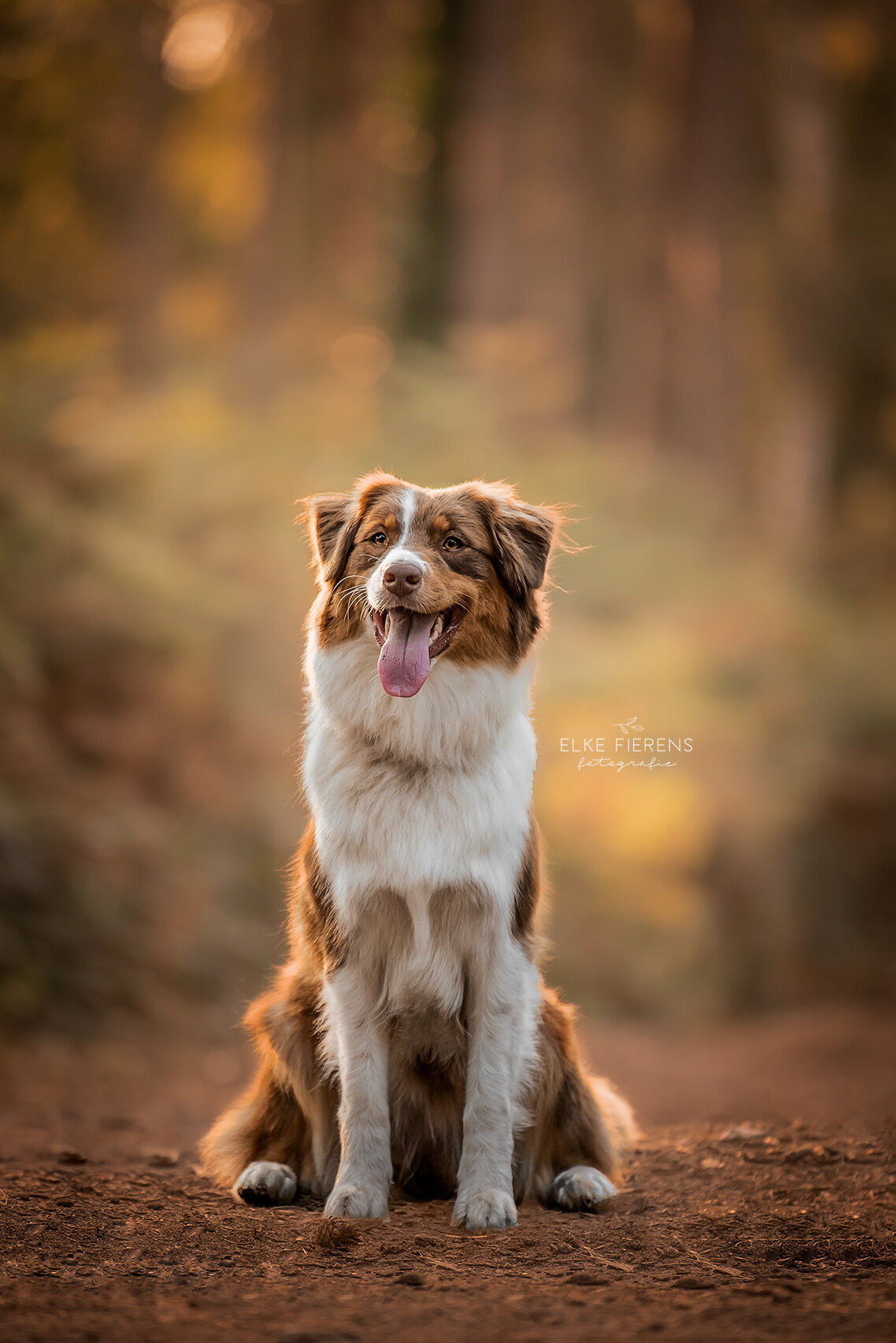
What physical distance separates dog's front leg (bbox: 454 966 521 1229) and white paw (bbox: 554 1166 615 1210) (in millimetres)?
202

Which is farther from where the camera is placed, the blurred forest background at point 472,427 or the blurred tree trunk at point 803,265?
the blurred tree trunk at point 803,265

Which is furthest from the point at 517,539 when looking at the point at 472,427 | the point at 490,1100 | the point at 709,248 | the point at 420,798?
the point at 709,248

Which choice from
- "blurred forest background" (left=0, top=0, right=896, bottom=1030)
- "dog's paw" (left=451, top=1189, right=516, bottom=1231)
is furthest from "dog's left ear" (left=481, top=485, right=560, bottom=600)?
"blurred forest background" (left=0, top=0, right=896, bottom=1030)

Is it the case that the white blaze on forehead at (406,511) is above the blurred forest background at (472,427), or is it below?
below

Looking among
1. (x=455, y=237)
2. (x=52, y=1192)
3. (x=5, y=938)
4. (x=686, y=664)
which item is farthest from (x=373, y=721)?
(x=455, y=237)

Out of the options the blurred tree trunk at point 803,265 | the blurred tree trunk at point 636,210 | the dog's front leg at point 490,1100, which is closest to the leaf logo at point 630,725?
the blurred tree trunk at point 803,265

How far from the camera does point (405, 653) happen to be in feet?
10.7

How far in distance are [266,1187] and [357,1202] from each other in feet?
1.47

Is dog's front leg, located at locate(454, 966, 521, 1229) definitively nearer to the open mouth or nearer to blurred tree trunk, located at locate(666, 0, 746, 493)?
the open mouth

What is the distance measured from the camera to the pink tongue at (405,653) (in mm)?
3223

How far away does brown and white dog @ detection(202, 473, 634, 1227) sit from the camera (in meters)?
3.29

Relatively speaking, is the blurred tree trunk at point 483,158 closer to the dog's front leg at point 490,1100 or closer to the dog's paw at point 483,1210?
the dog's front leg at point 490,1100

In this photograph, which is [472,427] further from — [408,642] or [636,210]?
[408,642]

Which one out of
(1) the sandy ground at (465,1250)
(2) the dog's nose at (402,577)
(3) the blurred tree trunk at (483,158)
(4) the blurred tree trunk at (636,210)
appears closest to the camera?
(1) the sandy ground at (465,1250)
